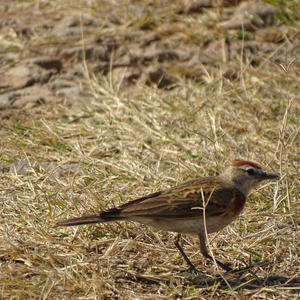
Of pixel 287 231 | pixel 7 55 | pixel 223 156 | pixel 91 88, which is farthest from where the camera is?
pixel 7 55

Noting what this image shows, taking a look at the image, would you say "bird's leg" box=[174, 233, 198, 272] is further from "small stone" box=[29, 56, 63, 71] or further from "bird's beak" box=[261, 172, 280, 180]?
"small stone" box=[29, 56, 63, 71]

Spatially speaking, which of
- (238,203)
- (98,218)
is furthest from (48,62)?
(98,218)

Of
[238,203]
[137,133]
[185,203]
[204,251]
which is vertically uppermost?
[185,203]

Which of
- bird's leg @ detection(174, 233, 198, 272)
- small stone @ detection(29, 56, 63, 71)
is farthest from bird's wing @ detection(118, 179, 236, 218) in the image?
small stone @ detection(29, 56, 63, 71)

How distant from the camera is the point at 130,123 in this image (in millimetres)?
9203

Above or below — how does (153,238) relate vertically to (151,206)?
below

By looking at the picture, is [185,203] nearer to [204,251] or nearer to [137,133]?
[204,251]

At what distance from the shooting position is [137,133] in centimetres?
895

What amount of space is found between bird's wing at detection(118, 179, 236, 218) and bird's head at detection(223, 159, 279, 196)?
0.50 feet

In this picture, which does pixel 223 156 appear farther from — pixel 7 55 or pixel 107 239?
pixel 7 55

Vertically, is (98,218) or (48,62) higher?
(98,218)

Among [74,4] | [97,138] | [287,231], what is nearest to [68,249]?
[287,231]

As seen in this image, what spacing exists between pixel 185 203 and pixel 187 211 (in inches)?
2.3

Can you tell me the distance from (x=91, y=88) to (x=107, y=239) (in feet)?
10.8
